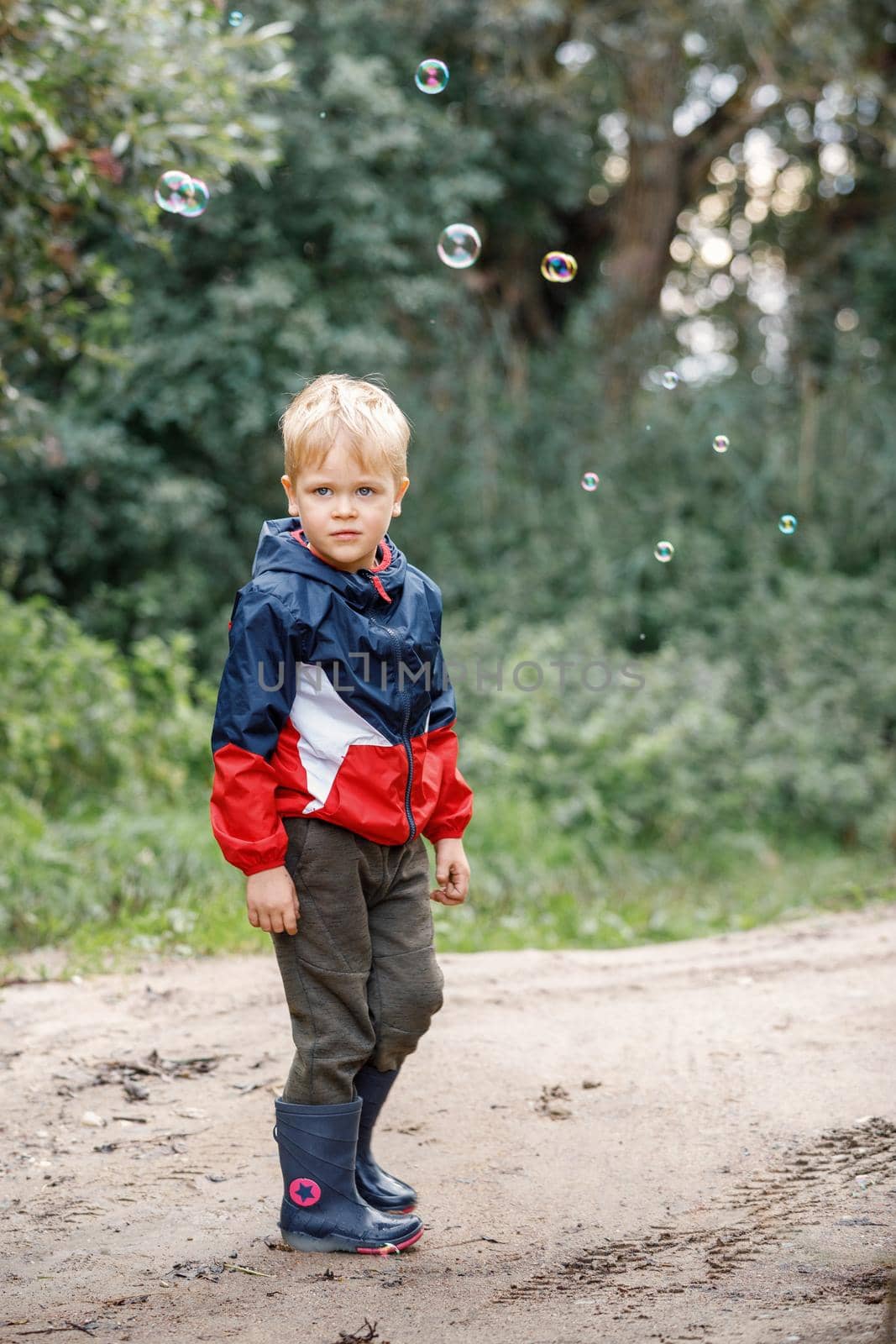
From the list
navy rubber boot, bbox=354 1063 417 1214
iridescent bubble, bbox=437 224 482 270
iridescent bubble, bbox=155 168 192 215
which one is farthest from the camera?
iridescent bubble, bbox=437 224 482 270

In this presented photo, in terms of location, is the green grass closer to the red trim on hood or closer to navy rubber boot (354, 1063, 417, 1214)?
navy rubber boot (354, 1063, 417, 1214)

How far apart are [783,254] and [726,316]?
782 millimetres

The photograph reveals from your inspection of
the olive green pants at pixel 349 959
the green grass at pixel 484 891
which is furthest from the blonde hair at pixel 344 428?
the green grass at pixel 484 891

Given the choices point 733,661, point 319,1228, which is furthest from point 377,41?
point 319,1228

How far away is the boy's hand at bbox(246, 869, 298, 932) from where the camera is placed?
2359 millimetres

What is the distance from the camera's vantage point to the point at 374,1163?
8.84ft

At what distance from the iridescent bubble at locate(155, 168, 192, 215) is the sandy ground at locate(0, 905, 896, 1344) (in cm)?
245

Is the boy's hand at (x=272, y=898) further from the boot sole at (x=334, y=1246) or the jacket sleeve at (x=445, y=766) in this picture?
the boot sole at (x=334, y=1246)

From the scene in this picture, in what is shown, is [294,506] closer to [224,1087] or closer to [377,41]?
[224,1087]

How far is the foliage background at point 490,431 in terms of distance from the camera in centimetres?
512

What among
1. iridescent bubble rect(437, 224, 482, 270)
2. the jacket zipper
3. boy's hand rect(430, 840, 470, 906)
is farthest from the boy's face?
iridescent bubble rect(437, 224, 482, 270)

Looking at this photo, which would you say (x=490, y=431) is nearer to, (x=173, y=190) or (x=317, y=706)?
(x=173, y=190)

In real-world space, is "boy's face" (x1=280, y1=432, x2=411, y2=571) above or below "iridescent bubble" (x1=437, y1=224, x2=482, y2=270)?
below

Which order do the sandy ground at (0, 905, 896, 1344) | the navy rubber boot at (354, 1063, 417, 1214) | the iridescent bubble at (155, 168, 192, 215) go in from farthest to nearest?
the iridescent bubble at (155, 168, 192, 215) < the navy rubber boot at (354, 1063, 417, 1214) < the sandy ground at (0, 905, 896, 1344)
